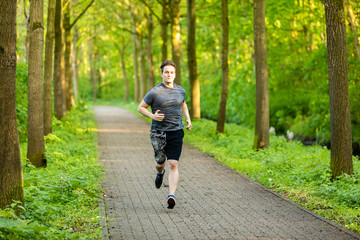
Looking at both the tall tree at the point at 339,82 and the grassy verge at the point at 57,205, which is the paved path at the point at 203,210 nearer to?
the grassy verge at the point at 57,205

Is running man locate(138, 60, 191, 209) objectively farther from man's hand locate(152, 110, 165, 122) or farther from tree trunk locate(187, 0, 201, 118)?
tree trunk locate(187, 0, 201, 118)

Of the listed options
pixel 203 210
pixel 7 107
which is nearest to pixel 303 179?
pixel 203 210

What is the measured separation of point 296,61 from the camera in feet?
87.6

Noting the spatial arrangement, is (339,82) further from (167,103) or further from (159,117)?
(159,117)

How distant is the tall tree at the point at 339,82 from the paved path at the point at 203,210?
165 cm

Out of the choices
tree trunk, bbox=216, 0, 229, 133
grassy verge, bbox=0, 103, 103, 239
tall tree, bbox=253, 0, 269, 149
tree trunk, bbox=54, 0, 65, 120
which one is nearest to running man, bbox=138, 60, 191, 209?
grassy verge, bbox=0, 103, 103, 239

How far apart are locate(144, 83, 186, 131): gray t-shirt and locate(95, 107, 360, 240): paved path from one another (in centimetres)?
132

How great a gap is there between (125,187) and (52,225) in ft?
10.9


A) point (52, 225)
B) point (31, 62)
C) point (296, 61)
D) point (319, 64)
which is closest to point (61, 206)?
point (52, 225)

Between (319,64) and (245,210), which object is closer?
(245,210)

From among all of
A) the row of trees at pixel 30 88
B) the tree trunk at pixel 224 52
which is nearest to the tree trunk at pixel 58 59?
the row of trees at pixel 30 88

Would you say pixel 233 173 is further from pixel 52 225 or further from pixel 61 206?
pixel 52 225

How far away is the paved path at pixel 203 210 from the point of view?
657cm

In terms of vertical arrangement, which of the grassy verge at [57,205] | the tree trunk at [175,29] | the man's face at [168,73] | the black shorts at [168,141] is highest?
the tree trunk at [175,29]
